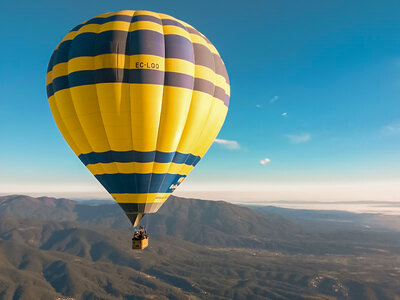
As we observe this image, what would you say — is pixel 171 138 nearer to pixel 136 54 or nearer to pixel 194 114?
pixel 194 114

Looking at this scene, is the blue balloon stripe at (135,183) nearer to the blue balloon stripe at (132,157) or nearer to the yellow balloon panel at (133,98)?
the yellow balloon panel at (133,98)

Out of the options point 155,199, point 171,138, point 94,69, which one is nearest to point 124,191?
point 155,199

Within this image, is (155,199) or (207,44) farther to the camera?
(207,44)

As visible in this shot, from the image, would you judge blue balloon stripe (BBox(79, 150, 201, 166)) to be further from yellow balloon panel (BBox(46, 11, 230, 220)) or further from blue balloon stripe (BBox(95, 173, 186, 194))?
blue balloon stripe (BBox(95, 173, 186, 194))

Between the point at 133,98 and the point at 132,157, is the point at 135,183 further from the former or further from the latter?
the point at 133,98

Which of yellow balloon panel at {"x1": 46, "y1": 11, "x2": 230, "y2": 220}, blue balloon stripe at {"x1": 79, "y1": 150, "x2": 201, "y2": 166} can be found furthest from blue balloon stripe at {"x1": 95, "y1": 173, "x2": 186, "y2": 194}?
blue balloon stripe at {"x1": 79, "y1": 150, "x2": 201, "y2": 166}

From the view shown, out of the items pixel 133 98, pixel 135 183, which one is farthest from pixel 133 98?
pixel 135 183
